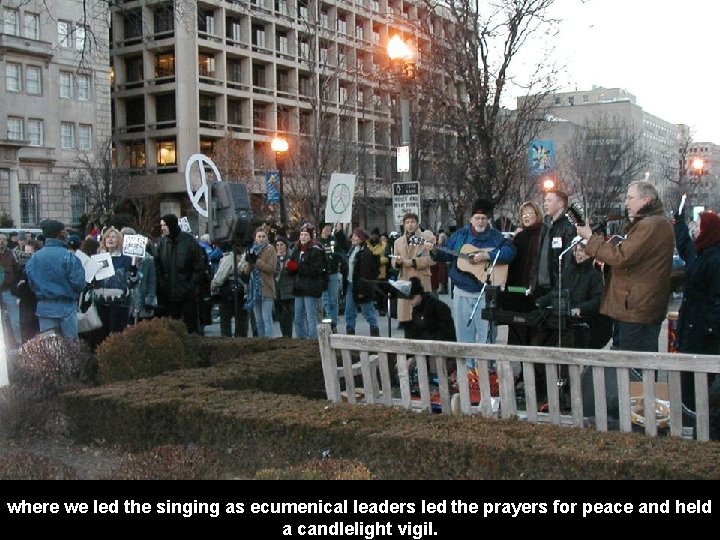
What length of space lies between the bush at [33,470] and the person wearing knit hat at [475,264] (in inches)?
205

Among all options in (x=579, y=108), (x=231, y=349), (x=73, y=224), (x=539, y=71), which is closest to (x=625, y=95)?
(x=579, y=108)

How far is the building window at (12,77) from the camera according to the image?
47.9 m

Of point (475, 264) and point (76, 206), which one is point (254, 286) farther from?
point (76, 206)

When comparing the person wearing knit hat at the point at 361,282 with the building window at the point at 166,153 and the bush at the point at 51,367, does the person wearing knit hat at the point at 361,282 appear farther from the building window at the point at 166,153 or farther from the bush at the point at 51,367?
the building window at the point at 166,153

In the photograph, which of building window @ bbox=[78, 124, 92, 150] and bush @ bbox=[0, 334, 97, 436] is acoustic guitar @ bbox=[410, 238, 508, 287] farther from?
building window @ bbox=[78, 124, 92, 150]

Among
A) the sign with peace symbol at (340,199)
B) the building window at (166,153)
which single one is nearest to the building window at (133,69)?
the building window at (166,153)

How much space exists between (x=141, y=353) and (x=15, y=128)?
149ft

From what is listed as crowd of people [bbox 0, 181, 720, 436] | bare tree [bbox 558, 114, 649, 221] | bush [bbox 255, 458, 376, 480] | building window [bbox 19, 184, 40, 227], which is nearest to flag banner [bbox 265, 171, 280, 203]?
crowd of people [bbox 0, 181, 720, 436]

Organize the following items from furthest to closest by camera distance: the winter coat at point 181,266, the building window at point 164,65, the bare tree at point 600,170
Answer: the building window at point 164,65 < the bare tree at point 600,170 < the winter coat at point 181,266

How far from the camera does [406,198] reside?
Answer: 594 inches

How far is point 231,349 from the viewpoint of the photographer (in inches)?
376
